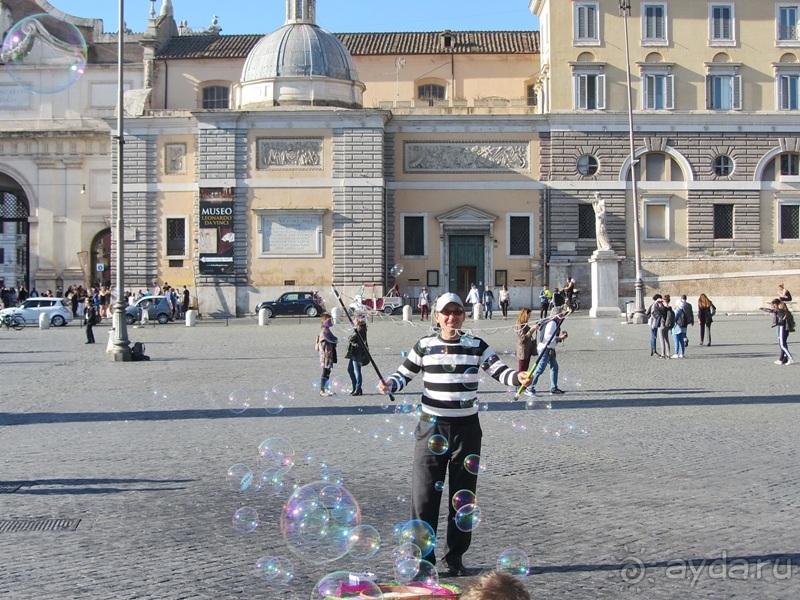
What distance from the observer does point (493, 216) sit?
4794 centimetres

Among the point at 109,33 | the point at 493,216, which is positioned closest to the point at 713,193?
the point at 493,216

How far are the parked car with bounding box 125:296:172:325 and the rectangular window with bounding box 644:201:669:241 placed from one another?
20.6 m

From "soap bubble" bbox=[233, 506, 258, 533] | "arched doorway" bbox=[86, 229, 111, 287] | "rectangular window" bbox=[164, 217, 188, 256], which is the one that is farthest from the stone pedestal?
"soap bubble" bbox=[233, 506, 258, 533]

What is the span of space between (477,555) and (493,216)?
135 ft

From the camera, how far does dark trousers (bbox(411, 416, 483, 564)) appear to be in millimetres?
7074

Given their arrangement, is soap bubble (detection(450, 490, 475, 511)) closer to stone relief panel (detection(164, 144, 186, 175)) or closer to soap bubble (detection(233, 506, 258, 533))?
soap bubble (detection(233, 506, 258, 533))

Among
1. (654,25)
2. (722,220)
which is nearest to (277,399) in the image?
(722,220)

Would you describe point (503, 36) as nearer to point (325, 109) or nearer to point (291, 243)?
point (325, 109)

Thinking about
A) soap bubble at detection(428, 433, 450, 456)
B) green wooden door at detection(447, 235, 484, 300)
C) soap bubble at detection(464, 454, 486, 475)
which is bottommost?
soap bubble at detection(464, 454, 486, 475)

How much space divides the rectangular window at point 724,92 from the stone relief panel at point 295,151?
1694cm

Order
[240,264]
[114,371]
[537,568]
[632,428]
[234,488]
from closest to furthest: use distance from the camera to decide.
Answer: [537,568] → [234,488] → [632,428] → [114,371] → [240,264]

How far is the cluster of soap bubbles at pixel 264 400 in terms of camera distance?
14.9 m

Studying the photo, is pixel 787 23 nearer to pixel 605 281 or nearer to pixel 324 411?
pixel 605 281

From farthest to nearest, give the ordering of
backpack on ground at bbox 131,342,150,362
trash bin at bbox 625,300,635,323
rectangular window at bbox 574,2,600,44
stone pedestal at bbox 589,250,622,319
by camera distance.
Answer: rectangular window at bbox 574,2,600,44
stone pedestal at bbox 589,250,622,319
trash bin at bbox 625,300,635,323
backpack on ground at bbox 131,342,150,362
